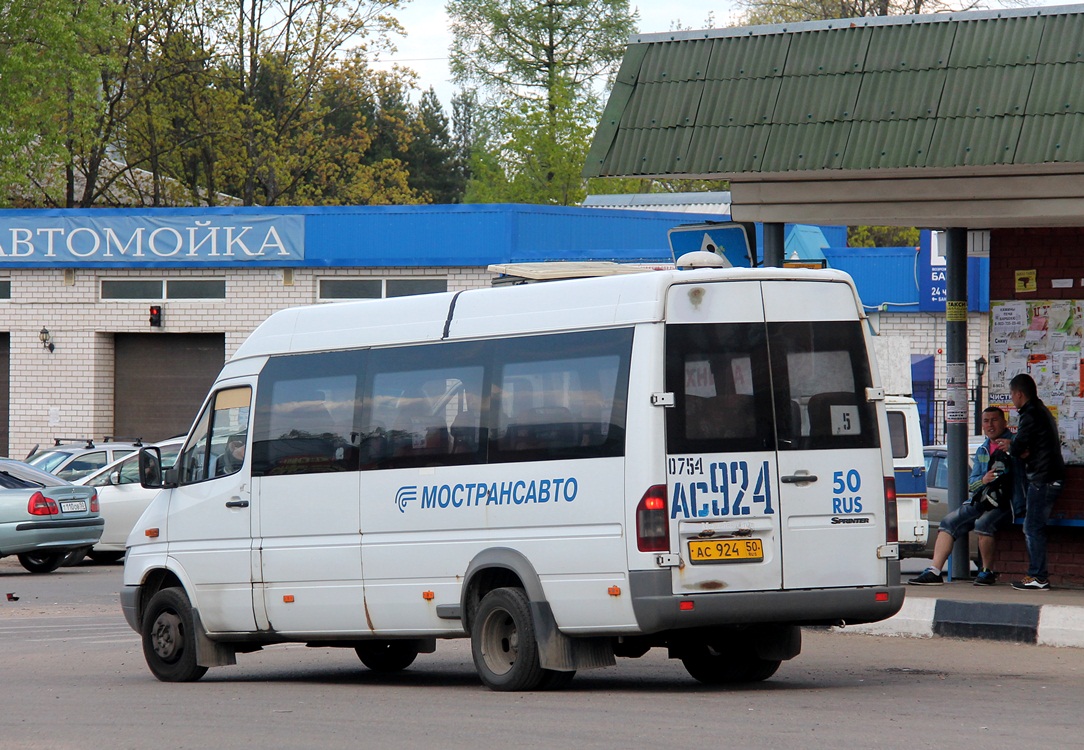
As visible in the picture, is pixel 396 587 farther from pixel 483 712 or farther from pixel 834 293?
pixel 834 293

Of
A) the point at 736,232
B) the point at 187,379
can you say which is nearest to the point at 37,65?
the point at 187,379

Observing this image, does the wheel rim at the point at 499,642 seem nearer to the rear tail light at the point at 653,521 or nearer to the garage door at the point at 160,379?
the rear tail light at the point at 653,521

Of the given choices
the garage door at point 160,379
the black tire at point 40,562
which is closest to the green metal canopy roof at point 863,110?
the black tire at point 40,562

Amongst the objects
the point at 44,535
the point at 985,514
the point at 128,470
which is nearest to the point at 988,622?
the point at 985,514

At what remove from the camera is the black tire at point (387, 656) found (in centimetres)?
1189

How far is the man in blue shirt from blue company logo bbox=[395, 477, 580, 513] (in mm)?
6584

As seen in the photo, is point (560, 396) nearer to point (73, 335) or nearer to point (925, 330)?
point (925, 330)

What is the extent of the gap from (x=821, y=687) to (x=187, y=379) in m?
25.8

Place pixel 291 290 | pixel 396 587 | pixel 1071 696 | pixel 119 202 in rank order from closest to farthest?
pixel 1071 696
pixel 396 587
pixel 291 290
pixel 119 202

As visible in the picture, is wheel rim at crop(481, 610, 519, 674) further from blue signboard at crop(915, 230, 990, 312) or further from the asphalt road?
blue signboard at crop(915, 230, 990, 312)

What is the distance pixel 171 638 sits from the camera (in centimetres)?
1172

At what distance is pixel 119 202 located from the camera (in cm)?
5397

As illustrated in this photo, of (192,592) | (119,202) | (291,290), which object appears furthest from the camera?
(119,202)

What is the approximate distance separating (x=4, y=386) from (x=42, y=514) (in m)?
14.9
